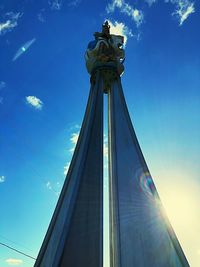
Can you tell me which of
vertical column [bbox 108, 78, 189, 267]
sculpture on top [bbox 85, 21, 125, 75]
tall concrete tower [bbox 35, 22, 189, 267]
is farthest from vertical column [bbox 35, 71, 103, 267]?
sculpture on top [bbox 85, 21, 125, 75]

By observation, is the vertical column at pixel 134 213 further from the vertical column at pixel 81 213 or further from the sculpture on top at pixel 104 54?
the sculpture on top at pixel 104 54

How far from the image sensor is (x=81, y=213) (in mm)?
7555

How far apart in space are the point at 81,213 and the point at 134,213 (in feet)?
5.24

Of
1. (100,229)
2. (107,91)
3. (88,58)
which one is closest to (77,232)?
(100,229)

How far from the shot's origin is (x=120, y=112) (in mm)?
10852

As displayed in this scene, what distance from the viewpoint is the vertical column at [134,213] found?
743 cm

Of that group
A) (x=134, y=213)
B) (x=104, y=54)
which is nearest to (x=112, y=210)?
(x=134, y=213)

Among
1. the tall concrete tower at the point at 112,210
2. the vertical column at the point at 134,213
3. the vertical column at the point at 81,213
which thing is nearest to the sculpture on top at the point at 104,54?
the tall concrete tower at the point at 112,210

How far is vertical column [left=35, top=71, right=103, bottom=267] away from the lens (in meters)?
6.75

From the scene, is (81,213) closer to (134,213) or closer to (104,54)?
(134,213)

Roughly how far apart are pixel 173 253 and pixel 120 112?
516 cm

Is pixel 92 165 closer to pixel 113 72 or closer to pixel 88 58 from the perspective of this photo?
pixel 113 72

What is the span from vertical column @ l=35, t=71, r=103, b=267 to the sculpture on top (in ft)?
9.69

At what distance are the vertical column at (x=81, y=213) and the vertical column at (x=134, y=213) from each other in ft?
1.90
